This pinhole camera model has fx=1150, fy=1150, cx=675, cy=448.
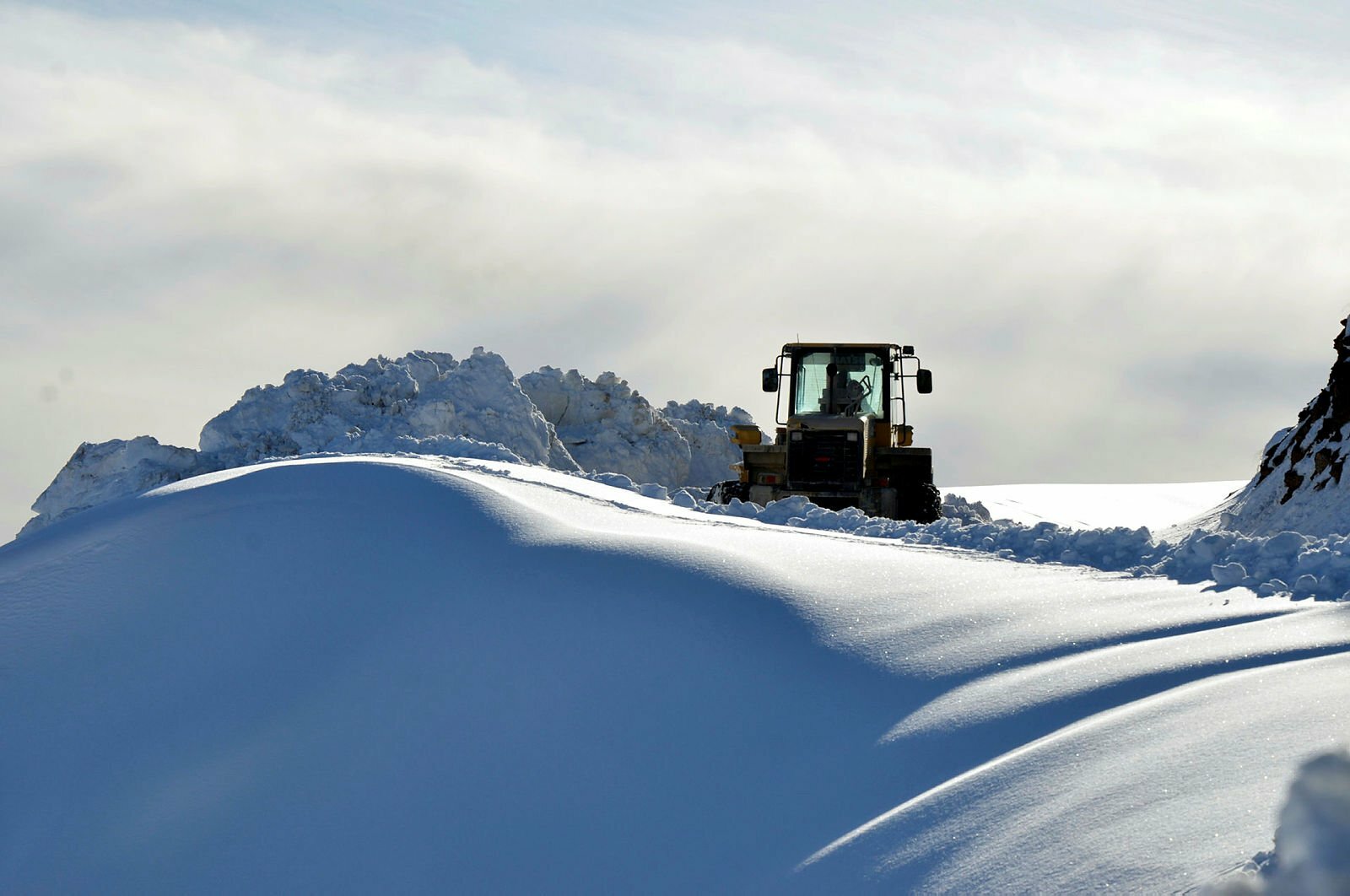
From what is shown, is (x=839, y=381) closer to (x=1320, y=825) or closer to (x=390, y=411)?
(x=390, y=411)

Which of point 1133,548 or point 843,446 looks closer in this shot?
point 1133,548

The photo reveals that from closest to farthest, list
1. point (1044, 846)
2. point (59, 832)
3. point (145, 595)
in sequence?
point (1044, 846)
point (59, 832)
point (145, 595)

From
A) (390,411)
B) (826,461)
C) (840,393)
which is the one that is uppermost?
(840,393)

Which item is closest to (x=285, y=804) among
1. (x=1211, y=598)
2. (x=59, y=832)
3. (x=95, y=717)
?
(x=59, y=832)

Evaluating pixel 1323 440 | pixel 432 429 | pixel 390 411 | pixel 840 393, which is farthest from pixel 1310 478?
pixel 390 411

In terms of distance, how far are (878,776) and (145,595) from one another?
344 centimetres

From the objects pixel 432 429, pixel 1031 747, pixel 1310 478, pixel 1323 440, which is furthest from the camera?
pixel 432 429

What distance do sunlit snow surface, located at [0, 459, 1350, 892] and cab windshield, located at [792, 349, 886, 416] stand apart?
723cm

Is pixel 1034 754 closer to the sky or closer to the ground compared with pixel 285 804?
closer to the sky

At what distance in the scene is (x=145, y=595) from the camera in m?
5.12

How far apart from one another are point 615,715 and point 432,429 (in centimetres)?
1043

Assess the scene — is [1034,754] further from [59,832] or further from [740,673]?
[59,832]

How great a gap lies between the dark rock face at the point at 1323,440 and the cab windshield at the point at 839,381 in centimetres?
413

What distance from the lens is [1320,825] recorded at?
1558 mm
